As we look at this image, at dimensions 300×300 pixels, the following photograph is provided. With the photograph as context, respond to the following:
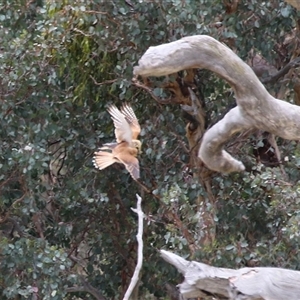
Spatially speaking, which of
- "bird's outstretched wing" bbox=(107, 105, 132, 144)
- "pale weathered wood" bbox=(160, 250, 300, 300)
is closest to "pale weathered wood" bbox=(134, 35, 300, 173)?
"pale weathered wood" bbox=(160, 250, 300, 300)

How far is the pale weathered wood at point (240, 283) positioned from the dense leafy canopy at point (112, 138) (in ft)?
3.17

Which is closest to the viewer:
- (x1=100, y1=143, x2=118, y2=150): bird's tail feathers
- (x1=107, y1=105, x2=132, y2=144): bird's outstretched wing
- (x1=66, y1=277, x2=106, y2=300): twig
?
(x1=107, y1=105, x2=132, y2=144): bird's outstretched wing

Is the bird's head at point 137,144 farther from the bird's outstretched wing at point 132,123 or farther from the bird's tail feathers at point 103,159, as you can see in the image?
the bird's tail feathers at point 103,159

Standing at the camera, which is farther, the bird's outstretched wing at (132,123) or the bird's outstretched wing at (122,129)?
the bird's outstretched wing at (132,123)

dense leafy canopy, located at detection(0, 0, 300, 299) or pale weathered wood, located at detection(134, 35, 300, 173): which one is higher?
pale weathered wood, located at detection(134, 35, 300, 173)

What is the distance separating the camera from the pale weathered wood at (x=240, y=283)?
9.02ft

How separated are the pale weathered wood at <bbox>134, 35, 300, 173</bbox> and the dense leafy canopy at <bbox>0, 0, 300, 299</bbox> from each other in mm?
1246

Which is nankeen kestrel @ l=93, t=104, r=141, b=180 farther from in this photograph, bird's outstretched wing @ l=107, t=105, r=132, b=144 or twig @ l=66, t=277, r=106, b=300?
twig @ l=66, t=277, r=106, b=300

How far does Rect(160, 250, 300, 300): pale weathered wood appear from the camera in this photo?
9.02ft

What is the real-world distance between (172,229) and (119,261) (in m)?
1.23

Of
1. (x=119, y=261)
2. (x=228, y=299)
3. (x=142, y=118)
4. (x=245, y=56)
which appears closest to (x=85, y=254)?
(x=119, y=261)

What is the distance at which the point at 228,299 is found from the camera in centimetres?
278

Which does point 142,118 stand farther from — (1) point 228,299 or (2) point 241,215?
(1) point 228,299

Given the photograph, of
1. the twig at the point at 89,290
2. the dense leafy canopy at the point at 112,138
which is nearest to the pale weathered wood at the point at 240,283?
the dense leafy canopy at the point at 112,138
